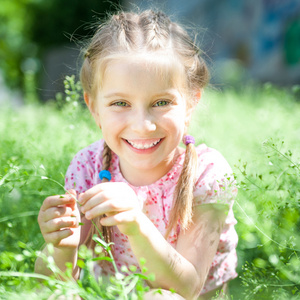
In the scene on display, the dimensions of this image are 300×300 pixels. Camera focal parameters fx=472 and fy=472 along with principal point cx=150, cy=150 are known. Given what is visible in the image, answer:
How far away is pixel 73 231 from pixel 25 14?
15374 mm

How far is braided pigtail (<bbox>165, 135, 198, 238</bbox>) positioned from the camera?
1.70 m

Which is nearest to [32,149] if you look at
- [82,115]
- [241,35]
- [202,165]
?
[82,115]

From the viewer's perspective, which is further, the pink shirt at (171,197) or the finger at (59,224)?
the pink shirt at (171,197)

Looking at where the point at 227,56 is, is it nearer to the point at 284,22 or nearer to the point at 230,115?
the point at 284,22

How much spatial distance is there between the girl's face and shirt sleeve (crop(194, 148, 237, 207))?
168 millimetres

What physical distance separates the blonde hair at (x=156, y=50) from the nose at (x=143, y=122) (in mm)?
224

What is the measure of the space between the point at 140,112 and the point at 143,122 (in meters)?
0.04

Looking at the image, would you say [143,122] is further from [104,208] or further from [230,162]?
[230,162]

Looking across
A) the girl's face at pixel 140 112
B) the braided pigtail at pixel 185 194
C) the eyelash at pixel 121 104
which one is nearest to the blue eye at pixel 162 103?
the girl's face at pixel 140 112

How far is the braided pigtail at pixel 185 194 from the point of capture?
5.57 ft

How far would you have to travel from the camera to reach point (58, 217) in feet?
5.03

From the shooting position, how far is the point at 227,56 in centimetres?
1069

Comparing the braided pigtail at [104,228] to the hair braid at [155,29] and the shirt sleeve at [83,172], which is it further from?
the hair braid at [155,29]

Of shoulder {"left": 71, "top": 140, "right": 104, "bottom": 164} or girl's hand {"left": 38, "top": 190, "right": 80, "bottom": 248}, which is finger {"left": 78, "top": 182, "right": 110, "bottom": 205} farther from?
shoulder {"left": 71, "top": 140, "right": 104, "bottom": 164}
